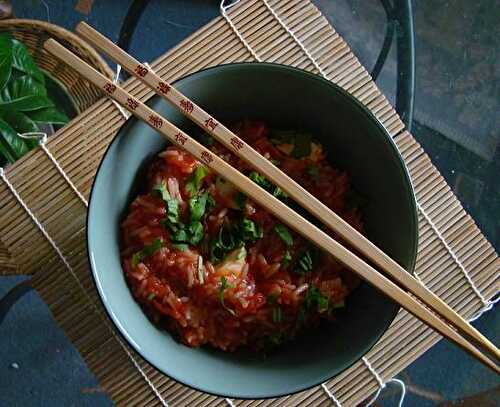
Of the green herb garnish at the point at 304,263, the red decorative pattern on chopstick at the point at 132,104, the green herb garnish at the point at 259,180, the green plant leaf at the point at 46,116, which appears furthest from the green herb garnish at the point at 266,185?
the green plant leaf at the point at 46,116

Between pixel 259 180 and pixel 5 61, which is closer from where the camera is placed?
pixel 259 180

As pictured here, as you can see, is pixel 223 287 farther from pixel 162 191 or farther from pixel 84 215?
pixel 84 215

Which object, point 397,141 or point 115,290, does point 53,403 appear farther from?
point 397,141

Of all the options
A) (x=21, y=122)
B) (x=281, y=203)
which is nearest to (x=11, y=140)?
(x=21, y=122)

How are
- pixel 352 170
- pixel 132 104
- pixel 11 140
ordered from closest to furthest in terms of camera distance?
pixel 132 104
pixel 352 170
pixel 11 140

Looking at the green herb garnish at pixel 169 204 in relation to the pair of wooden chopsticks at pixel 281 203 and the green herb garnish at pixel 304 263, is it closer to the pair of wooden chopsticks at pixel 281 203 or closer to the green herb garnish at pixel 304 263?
the pair of wooden chopsticks at pixel 281 203

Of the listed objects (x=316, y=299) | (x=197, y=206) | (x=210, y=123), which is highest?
(x=210, y=123)

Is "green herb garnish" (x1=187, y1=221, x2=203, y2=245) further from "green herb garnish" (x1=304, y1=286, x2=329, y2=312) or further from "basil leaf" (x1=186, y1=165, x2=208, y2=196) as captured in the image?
"green herb garnish" (x1=304, y1=286, x2=329, y2=312)
